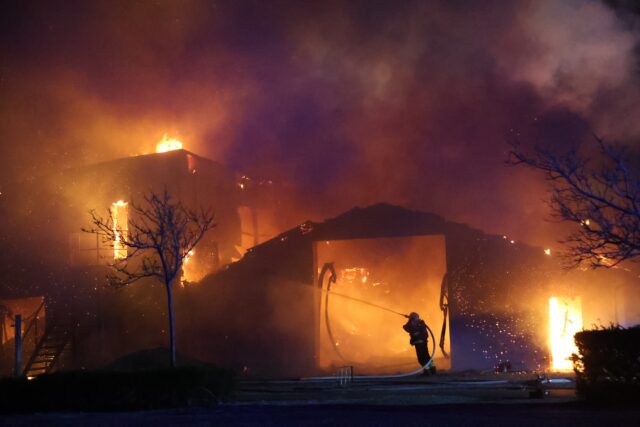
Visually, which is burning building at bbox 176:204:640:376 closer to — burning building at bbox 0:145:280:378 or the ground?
the ground

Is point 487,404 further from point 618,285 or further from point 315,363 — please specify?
point 618,285

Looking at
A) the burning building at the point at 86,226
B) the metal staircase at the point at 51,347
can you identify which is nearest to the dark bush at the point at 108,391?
the metal staircase at the point at 51,347

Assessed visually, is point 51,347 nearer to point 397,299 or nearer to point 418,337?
point 397,299

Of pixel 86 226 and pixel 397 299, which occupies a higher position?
pixel 86 226

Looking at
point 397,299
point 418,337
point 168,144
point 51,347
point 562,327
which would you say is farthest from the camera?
point 168,144

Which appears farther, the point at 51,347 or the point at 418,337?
the point at 51,347

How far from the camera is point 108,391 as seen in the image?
472 inches

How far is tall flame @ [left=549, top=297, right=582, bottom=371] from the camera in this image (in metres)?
19.4

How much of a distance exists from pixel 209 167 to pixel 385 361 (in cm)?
1068

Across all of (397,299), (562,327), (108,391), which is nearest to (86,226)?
(397,299)

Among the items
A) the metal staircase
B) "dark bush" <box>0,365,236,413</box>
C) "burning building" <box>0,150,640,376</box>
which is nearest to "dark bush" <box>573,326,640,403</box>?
"dark bush" <box>0,365,236,413</box>

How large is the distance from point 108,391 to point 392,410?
511 cm

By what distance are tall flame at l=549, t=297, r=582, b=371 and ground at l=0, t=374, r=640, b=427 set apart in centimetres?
417

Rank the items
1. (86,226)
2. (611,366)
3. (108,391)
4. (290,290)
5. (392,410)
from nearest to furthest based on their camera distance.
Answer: (392,410)
(611,366)
(108,391)
(290,290)
(86,226)
